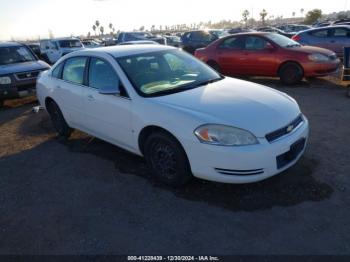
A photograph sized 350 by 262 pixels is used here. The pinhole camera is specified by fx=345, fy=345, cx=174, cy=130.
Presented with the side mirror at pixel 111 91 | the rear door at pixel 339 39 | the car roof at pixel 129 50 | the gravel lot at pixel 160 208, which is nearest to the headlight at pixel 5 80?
the gravel lot at pixel 160 208

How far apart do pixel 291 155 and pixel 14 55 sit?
879 centimetres

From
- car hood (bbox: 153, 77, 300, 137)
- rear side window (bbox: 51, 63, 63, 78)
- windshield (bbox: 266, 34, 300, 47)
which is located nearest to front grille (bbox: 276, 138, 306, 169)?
car hood (bbox: 153, 77, 300, 137)

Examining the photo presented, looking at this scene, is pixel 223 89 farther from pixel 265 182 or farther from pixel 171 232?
pixel 171 232

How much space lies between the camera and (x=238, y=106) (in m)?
3.88

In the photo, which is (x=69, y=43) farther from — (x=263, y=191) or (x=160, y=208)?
(x=263, y=191)

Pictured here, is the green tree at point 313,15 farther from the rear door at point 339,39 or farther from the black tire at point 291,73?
the black tire at point 291,73

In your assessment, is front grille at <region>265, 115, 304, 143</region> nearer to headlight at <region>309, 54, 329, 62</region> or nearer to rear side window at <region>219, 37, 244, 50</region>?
headlight at <region>309, 54, 329, 62</region>

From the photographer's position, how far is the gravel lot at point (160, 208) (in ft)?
10.4

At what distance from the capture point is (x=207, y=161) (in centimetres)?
359

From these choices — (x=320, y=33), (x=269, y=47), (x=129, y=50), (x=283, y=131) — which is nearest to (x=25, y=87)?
(x=129, y=50)

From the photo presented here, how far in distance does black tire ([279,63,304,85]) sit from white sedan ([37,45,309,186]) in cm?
521

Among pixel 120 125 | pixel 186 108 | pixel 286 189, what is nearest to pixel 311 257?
pixel 286 189

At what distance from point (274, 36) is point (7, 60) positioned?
302 inches

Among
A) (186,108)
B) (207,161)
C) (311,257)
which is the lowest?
(311,257)
